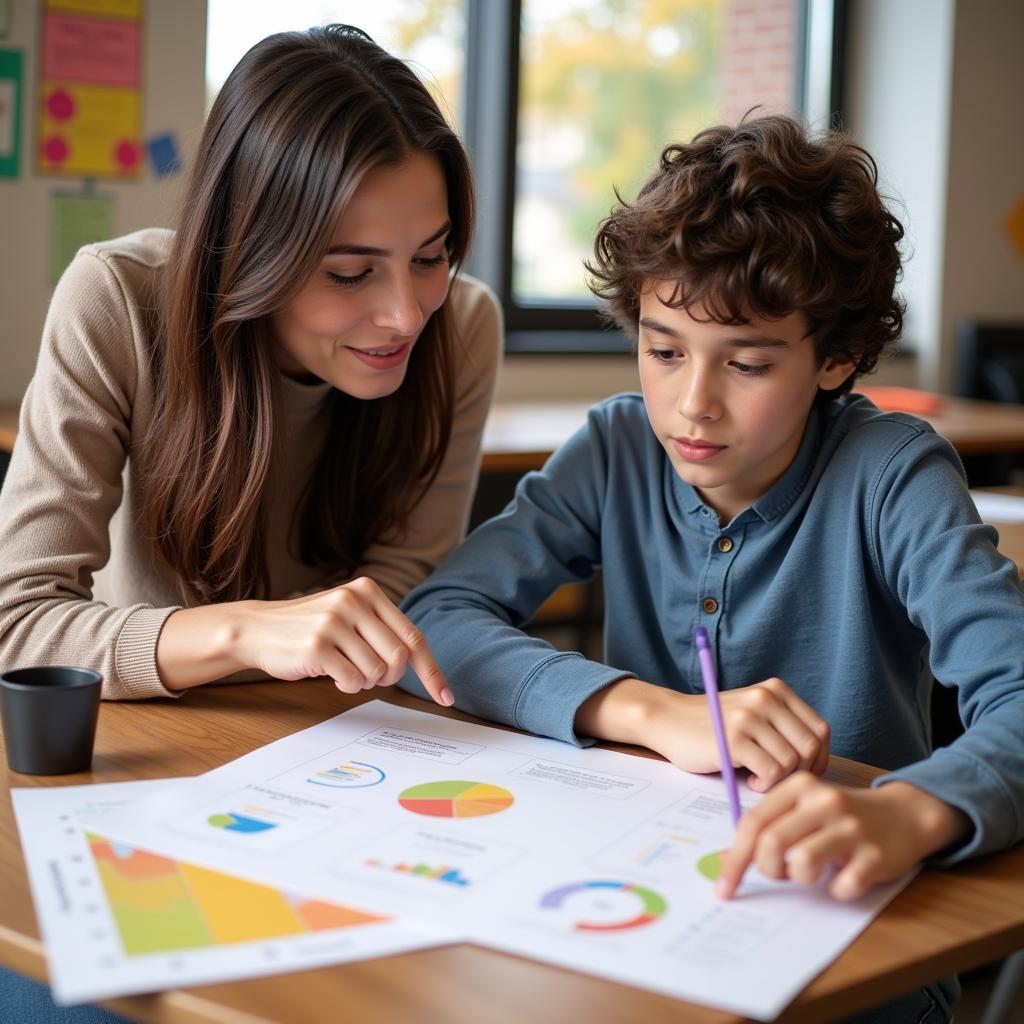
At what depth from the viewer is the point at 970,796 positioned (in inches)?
33.9

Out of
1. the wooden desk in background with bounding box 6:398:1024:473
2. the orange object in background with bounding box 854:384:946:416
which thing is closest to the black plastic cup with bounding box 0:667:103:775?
the wooden desk in background with bounding box 6:398:1024:473

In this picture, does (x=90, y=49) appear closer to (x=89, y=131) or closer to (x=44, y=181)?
(x=89, y=131)

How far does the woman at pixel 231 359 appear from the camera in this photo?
1.20 m

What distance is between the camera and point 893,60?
14.6 ft

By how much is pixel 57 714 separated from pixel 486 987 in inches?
16.4

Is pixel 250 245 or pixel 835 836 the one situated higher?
pixel 250 245

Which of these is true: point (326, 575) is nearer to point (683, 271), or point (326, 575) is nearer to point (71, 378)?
point (71, 378)

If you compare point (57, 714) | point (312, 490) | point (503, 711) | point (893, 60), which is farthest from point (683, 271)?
point (893, 60)

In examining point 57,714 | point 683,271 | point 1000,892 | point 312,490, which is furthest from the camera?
point 312,490

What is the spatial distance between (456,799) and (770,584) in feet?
1.58

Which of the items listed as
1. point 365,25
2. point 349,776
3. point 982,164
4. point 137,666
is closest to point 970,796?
point 349,776

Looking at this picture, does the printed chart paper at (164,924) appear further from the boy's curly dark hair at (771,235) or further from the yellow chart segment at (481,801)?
the boy's curly dark hair at (771,235)

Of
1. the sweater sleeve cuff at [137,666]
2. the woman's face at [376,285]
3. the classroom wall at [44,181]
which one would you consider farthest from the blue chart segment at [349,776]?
the classroom wall at [44,181]

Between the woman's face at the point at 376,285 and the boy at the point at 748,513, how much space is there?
0.18 m
